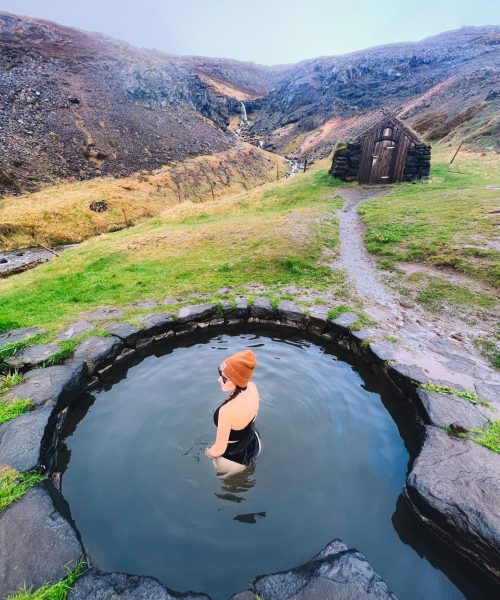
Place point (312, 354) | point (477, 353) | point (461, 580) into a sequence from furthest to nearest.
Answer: point (312, 354)
point (477, 353)
point (461, 580)

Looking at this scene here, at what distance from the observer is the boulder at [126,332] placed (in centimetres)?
601

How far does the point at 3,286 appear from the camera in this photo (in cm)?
1052

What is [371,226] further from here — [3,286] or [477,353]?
[3,286]

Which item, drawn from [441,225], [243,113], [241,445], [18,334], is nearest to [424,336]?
[241,445]

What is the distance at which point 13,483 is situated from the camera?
3045 millimetres

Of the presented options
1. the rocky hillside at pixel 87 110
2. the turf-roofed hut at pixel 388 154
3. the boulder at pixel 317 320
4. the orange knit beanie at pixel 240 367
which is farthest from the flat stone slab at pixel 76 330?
the rocky hillside at pixel 87 110

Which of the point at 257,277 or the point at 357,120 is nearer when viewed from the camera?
the point at 257,277

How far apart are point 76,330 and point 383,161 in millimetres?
20771

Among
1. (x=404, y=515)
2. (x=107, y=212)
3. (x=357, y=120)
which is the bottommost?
(x=107, y=212)

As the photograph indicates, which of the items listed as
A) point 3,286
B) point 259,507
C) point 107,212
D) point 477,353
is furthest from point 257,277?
point 107,212

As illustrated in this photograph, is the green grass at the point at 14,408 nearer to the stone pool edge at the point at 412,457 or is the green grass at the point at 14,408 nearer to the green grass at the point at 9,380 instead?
the stone pool edge at the point at 412,457

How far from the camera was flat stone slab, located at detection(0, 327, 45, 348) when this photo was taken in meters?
5.74

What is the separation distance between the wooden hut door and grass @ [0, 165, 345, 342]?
27.4ft

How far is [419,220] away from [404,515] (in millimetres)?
11419
